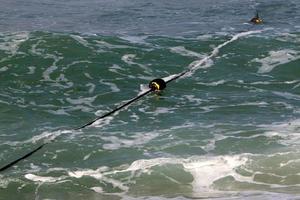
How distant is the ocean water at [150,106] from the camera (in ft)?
26.7

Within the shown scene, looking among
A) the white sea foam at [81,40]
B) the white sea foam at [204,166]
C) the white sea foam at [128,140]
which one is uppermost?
the white sea foam at [81,40]

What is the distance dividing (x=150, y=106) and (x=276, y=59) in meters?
5.51

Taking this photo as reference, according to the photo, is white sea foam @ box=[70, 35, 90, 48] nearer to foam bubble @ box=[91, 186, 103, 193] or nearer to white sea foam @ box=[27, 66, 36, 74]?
white sea foam @ box=[27, 66, 36, 74]

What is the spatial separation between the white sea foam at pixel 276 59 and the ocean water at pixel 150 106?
28 mm

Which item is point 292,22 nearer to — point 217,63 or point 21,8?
point 217,63

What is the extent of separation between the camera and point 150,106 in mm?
11727

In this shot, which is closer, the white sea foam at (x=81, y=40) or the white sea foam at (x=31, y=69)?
the white sea foam at (x=31, y=69)

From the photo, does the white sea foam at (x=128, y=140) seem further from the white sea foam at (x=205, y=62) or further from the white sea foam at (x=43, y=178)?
the white sea foam at (x=205, y=62)

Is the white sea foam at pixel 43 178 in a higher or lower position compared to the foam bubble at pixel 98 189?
higher

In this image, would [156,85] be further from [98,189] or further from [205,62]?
[98,189]

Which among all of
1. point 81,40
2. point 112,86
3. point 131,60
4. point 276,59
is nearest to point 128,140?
point 112,86

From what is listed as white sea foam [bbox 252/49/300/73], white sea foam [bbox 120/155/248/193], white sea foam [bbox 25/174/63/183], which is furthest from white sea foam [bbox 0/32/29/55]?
white sea foam [bbox 120/155/248/193]

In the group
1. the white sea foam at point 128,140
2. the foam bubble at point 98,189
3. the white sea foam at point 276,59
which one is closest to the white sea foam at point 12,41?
the white sea foam at point 276,59

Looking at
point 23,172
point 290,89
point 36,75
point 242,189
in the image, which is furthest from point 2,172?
point 290,89
